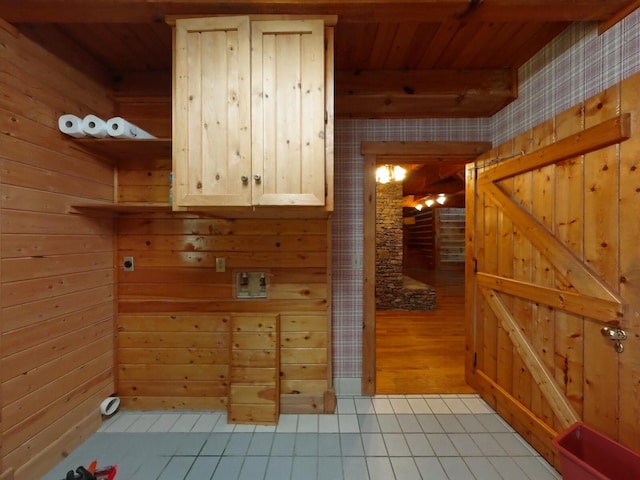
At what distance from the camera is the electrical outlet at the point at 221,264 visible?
1.97 metres

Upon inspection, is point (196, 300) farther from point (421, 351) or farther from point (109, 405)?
point (421, 351)

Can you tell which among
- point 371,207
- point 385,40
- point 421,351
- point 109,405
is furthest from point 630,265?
point 109,405

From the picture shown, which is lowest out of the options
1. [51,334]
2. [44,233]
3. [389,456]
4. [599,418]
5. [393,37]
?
[389,456]

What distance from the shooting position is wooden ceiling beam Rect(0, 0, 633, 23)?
121cm

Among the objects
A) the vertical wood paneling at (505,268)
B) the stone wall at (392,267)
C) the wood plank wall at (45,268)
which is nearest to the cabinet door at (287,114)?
the wood plank wall at (45,268)

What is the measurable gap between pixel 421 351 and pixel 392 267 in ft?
7.60

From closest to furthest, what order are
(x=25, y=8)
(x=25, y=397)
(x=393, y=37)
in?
(x=25, y=8)
(x=25, y=397)
(x=393, y=37)

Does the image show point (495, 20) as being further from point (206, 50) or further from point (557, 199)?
point (206, 50)

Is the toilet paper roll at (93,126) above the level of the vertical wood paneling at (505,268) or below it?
above

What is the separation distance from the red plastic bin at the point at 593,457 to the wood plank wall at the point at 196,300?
4.33 ft

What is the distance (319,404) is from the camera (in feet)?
6.34

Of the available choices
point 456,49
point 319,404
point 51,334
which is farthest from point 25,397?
point 456,49

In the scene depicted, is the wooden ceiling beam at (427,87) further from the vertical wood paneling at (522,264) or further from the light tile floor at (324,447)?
the light tile floor at (324,447)

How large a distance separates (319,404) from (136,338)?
1.46m
